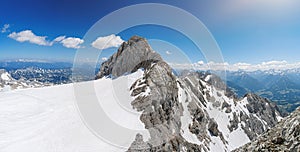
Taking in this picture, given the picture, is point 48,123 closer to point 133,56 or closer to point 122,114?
point 122,114

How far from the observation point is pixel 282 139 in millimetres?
11383

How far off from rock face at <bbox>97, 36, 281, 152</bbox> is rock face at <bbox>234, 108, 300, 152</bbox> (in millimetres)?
25067

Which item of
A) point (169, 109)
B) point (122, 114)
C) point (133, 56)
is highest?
point (133, 56)

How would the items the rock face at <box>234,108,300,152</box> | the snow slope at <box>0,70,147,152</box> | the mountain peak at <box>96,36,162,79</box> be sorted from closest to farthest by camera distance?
the rock face at <box>234,108,300,152</box>
the snow slope at <box>0,70,147,152</box>
the mountain peak at <box>96,36,162,79</box>

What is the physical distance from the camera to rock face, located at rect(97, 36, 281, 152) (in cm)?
4947

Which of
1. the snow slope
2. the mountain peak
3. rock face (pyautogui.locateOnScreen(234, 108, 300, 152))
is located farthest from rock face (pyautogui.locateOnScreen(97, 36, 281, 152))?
rock face (pyautogui.locateOnScreen(234, 108, 300, 152))

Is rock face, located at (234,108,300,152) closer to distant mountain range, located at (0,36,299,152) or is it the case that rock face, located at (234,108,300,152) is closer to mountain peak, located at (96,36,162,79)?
distant mountain range, located at (0,36,299,152)

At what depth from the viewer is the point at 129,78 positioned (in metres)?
60.4

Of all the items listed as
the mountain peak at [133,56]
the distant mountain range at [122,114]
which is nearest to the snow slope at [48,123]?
the distant mountain range at [122,114]

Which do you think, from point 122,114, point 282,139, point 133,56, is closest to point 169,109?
point 133,56

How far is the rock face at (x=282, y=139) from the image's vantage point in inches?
407

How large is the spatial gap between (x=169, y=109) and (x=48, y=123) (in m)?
39.3

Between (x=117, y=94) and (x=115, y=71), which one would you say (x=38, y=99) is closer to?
(x=117, y=94)

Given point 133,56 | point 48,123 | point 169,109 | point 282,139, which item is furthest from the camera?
point 133,56
